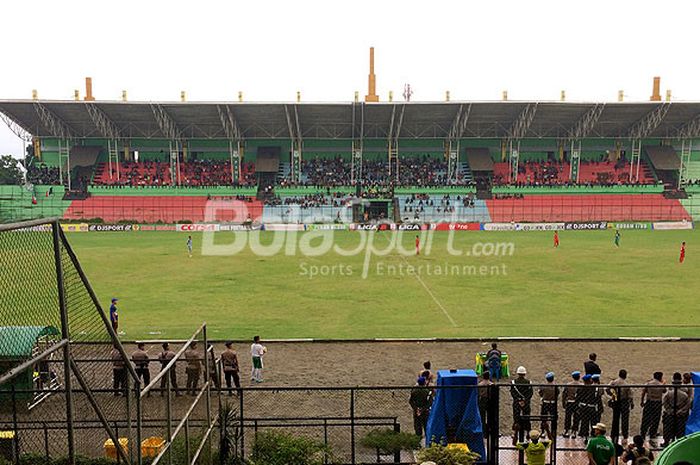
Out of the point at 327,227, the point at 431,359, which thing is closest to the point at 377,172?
the point at 327,227

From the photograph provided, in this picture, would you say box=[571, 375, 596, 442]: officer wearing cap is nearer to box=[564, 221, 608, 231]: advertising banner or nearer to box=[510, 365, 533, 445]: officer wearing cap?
box=[510, 365, 533, 445]: officer wearing cap

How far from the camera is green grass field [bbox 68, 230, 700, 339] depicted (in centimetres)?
1936

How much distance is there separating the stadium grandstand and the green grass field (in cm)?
2466

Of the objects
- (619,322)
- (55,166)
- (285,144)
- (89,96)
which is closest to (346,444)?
(619,322)

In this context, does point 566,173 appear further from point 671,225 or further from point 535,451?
point 535,451

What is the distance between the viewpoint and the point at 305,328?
19281 millimetres

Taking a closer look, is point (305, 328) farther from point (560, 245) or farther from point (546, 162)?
point (546, 162)

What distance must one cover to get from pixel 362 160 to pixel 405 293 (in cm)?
5167

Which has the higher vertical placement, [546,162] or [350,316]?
[546,162]

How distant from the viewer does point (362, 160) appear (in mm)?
75250

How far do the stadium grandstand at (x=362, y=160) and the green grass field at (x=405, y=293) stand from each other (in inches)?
971

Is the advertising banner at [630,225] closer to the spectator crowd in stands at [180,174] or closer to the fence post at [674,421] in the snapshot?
the spectator crowd in stands at [180,174]

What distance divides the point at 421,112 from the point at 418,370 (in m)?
54.6

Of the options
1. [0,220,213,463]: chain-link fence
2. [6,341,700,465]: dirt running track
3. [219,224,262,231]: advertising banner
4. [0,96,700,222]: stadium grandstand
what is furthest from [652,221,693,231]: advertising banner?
[0,220,213,463]: chain-link fence
